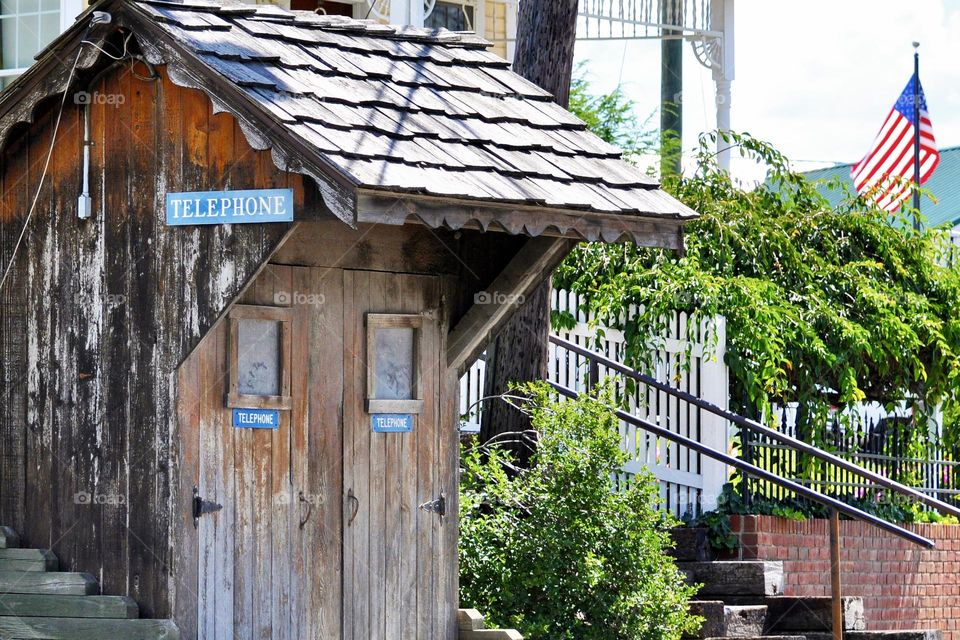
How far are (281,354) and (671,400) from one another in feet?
17.7

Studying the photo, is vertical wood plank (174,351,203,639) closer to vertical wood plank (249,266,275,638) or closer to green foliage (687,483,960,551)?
vertical wood plank (249,266,275,638)

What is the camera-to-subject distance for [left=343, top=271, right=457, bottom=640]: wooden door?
25.4 feet

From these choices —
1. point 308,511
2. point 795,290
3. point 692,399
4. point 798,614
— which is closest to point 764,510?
point 692,399

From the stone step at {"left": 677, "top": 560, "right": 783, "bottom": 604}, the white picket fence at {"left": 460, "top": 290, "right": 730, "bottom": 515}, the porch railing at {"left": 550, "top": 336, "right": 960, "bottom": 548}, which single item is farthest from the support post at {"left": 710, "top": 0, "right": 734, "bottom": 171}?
the stone step at {"left": 677, "top": 560, "right": 783, "bottom": 604}

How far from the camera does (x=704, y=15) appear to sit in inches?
792

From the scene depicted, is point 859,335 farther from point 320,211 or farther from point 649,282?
point 320,211

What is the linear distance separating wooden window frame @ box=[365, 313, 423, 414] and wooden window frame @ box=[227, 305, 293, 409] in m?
0.48

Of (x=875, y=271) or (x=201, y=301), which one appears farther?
(x=875, y=271)

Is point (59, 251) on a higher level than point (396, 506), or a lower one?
higher

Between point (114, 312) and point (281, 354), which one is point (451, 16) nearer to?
point (281, 354)

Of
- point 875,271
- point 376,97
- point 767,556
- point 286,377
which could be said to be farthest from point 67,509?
point 875,271

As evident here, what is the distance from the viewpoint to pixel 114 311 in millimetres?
7250

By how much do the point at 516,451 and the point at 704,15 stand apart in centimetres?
1058

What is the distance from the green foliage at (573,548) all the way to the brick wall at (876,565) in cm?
242
